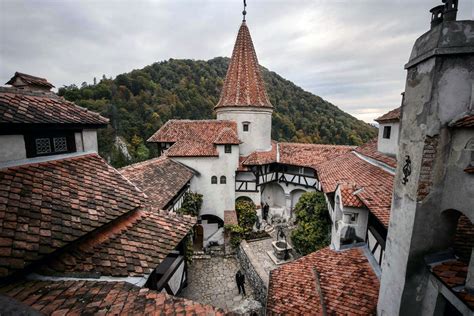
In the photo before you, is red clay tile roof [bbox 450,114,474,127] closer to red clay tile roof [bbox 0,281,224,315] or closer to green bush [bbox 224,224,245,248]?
red clay tile roof [bbox 0,281,224,315]

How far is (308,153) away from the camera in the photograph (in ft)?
61.8

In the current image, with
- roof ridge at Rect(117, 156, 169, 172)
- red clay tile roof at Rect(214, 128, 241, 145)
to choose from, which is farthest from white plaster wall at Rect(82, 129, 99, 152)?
red clay tile roof at Rect(214, 128, 241, 145)

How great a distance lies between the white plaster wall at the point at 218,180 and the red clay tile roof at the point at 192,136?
1.85 feet

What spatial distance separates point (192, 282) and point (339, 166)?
11056 millimetres

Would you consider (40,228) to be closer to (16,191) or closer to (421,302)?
(16,191)

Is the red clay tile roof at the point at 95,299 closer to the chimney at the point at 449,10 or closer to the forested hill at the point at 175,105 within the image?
the chimney at the point at 449,10

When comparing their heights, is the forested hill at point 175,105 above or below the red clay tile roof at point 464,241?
above

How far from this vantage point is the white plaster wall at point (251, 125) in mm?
18812

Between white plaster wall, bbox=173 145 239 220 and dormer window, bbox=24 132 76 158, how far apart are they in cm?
1108

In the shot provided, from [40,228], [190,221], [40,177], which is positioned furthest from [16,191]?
[190,221]

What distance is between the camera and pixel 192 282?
11.7 metres

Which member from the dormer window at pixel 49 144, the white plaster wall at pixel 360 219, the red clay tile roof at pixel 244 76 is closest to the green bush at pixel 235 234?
the white plaster wall at pixel 360 219

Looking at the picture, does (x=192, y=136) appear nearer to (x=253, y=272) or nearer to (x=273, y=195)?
(x=273, y=195)

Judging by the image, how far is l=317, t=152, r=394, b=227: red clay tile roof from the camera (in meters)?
6.36
